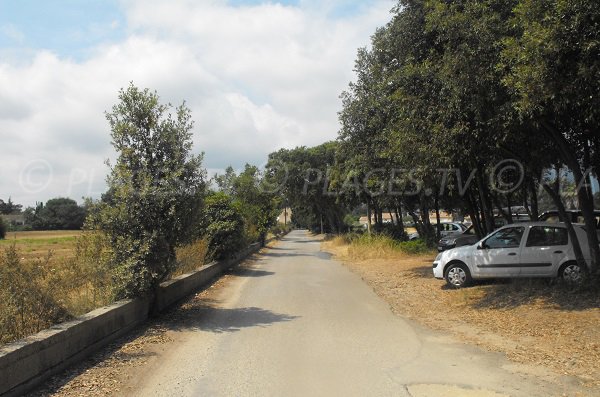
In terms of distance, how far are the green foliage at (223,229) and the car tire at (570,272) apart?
38.2 feet

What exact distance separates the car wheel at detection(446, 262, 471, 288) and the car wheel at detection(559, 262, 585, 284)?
6.93 feet

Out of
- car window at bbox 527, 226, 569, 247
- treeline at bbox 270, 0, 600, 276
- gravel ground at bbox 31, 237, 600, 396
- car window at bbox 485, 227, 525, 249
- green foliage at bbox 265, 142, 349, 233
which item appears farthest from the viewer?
green foliage at bbox 265, 142, 349, 233

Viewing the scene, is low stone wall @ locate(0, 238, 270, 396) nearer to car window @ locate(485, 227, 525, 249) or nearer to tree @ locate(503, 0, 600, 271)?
tree @ locate(503, 0, 600, 271)

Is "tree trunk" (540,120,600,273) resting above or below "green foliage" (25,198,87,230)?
below

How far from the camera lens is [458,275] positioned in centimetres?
1295

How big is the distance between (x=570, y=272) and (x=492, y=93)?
190 inches

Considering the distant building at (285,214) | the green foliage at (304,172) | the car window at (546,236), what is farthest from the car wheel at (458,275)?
the distant building at (285,214)

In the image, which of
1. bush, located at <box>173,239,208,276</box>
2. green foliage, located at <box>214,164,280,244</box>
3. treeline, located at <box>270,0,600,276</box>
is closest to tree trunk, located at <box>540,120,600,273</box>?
treeline, located at <box>270,0,600,276</box>

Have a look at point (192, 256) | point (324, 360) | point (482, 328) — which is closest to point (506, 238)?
point (482, 328)

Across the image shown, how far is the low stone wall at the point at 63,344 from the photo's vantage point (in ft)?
17.5

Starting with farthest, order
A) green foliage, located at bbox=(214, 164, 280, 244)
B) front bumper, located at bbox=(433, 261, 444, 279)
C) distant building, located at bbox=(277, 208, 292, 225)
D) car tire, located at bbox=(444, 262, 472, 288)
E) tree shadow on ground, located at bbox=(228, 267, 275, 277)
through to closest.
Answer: distant building, located at bbox=(277, 208, 292, 225) < green foliage, located at bbox=(214, 164, 280, 244) < tree shadow on ground, located at bbox=(228, 267, 275, 277) < front bumper, located at bbox=(433, 261, 444, 279) < car tire, located at bbox=(444, 262, 472, 288)

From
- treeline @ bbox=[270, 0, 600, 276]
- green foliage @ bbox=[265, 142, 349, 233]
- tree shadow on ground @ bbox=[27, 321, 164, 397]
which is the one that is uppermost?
green foliage @ bbox=[265, 142, 349, 233]

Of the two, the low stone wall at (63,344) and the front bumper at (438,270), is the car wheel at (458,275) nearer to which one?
the front bumper at (438,270)

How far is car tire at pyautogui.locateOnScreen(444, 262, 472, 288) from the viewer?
12.8 meters
